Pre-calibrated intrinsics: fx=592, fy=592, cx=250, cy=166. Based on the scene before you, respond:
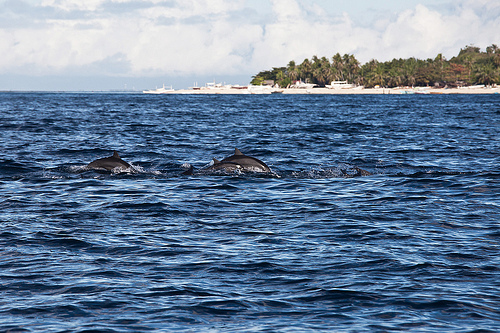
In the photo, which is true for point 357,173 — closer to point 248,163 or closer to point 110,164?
point 248,163

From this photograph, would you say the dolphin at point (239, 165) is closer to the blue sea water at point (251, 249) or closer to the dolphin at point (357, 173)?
the blue sea water at point (251, 249)

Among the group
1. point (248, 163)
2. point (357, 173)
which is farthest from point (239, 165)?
point (357, 173)

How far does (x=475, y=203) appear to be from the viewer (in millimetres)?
14508

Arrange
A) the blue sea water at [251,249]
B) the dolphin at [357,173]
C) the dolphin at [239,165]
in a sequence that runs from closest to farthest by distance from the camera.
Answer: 1. the blue sea water at [251,249]
2. the dolphin at [357,173]
3. the dolphin at [239,165]

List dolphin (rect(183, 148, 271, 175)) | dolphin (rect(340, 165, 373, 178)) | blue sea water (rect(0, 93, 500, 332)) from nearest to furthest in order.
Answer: blue sea water (rect(0, 93, 500, 332))
dolphin (rect(340, 165, 373, 178))
dolphin (rect(183, 148, 271, 175))

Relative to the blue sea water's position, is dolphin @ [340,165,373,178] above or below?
above

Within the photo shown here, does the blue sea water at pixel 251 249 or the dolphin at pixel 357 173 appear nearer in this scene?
the blue sea water at pixel 251 249

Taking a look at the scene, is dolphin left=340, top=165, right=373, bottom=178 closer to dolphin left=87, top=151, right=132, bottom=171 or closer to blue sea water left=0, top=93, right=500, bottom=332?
blue sea water left=0, top=93, right=500, bottom=332

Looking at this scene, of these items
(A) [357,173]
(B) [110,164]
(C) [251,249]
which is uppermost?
(B) [110,164]

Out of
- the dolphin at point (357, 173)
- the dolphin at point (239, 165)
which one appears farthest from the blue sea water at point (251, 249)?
the dolphin at point (239, 165)

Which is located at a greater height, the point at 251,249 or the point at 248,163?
the point at 248,163

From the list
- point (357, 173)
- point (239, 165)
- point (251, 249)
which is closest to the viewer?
point (251, 249)

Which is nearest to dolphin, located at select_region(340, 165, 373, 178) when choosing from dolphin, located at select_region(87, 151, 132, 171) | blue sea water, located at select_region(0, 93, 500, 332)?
blue sea water, located at select_region(0, 93, 500, 332)

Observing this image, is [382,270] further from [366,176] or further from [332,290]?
[366,176]
